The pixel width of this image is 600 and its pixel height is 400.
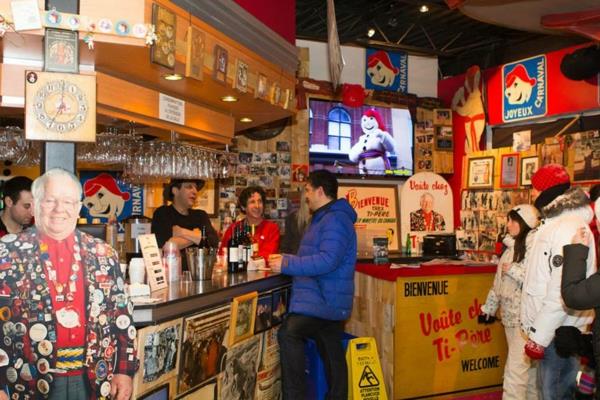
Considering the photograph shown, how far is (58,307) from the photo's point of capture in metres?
2.52

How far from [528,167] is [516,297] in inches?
139

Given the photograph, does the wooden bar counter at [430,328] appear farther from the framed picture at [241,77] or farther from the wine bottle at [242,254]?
the framed picture at [241,77]

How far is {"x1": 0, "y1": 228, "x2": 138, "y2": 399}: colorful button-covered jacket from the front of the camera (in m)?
2.46

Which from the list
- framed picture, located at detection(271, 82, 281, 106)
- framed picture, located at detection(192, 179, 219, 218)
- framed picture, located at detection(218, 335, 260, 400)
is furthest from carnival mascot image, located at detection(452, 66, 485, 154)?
framed picture, located at detection(218, 335, 260, 400)

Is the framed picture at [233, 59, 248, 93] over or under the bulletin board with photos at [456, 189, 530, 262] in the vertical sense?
over

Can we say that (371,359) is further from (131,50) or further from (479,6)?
(479,6)

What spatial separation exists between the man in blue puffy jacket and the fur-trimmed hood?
1.37 metres

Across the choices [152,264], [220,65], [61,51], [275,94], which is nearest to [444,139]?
[275,94]

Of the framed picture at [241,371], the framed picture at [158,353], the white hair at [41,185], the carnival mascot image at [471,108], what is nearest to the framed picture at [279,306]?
the framed picture at [241,371]

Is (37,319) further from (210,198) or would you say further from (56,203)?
(210,198)

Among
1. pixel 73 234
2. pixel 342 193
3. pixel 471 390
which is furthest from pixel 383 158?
pixel 73 234

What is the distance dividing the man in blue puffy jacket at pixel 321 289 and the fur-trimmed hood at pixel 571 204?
137cm

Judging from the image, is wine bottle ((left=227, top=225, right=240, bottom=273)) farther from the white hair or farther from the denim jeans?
the white hair

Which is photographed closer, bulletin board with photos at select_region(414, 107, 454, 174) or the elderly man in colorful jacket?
the elderly man in colorful jacket
